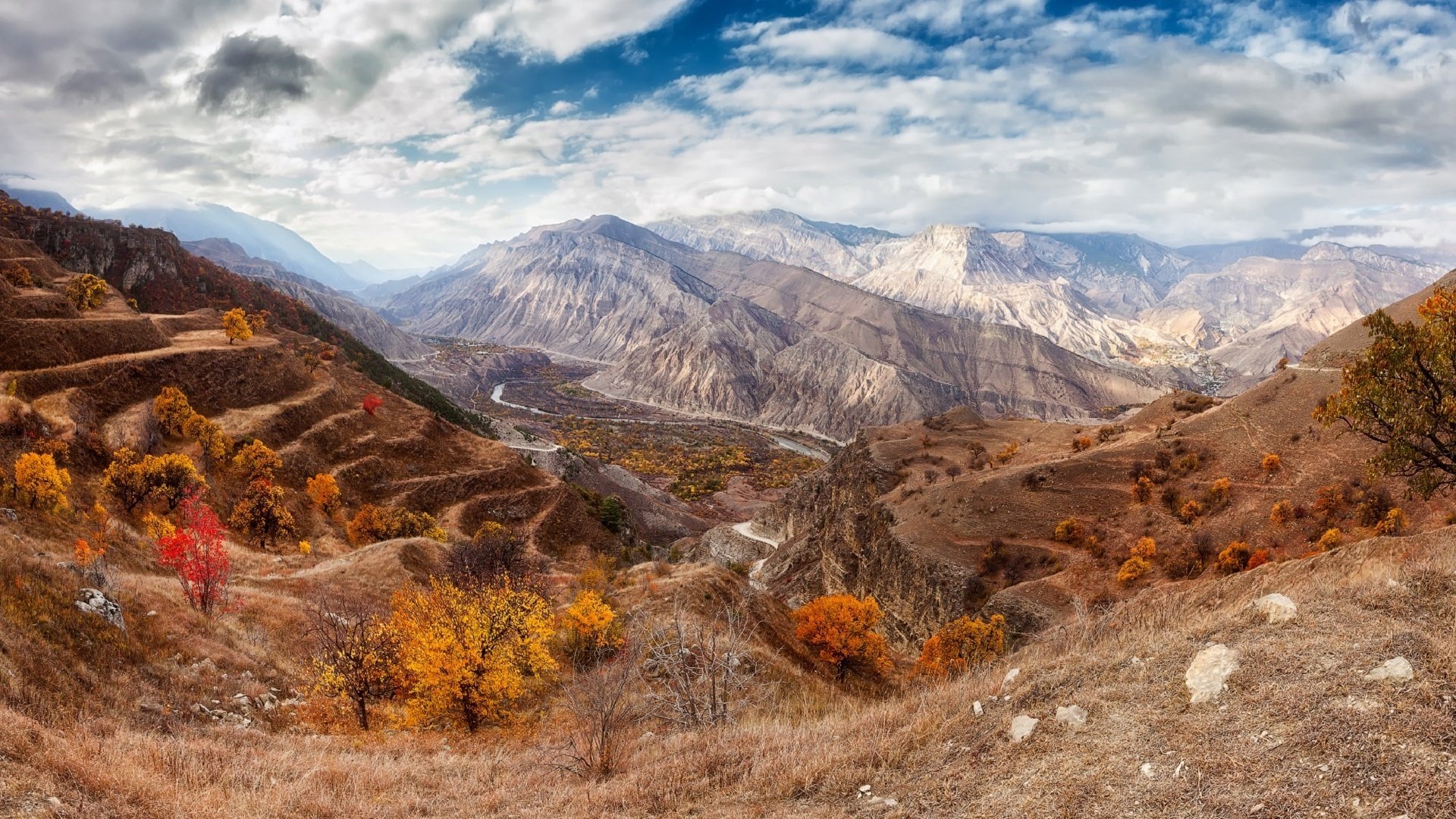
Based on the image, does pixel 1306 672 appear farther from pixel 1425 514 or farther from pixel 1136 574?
pixel 1425 514

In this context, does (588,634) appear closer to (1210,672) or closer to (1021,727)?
(1021,727)

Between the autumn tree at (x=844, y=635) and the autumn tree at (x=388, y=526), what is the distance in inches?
1418

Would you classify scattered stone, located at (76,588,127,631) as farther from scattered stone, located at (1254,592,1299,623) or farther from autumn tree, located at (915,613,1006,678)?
autumn tree, located at (915,613,1006,678)

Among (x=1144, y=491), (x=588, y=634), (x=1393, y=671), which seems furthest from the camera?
(x=1144, y=491)

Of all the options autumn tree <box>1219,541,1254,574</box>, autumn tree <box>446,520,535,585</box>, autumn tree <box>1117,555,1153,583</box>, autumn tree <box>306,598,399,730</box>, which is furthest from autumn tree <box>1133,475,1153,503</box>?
autumn tree <box>306,598,399,730</box>

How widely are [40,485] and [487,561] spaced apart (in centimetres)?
2509

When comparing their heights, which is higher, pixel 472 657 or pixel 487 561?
pixel 472 657

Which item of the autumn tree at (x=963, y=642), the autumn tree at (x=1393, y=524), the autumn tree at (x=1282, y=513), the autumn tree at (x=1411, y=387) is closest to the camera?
the autumn tree at (x=1411, y=387)

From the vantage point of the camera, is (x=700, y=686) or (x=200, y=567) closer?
(x=700, y=686)

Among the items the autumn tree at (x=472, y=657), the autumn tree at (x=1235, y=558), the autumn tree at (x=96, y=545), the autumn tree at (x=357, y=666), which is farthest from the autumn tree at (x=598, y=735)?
the autumn tree at (x=1235, y=558)

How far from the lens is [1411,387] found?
607 inches

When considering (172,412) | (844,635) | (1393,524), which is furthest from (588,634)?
(172,412)

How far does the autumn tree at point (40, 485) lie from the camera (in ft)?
115

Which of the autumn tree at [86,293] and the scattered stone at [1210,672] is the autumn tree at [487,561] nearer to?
the scattered stone at [1210,672]
